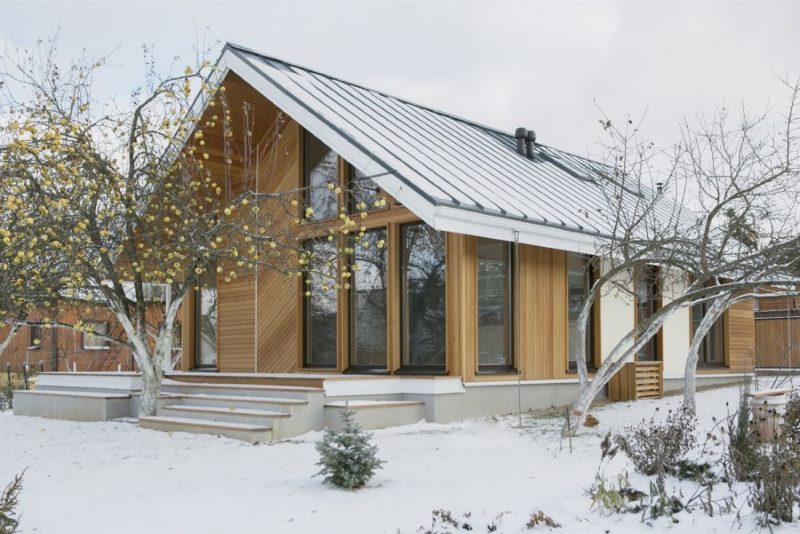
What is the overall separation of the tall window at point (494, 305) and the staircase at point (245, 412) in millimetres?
2427

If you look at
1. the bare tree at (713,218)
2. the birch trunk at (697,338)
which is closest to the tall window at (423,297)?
the bare tree at (713,218)

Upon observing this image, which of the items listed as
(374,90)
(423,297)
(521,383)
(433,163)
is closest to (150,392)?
(423,297)

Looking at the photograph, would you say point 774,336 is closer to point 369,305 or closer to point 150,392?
point 369,305

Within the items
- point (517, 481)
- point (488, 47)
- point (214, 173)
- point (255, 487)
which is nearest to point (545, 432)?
point (517, 481)

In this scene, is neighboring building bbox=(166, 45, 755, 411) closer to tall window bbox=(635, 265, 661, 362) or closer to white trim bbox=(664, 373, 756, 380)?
tall window bbox=(635, 265, 661, 362)

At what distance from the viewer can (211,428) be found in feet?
28.2

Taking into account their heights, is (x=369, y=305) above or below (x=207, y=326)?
above

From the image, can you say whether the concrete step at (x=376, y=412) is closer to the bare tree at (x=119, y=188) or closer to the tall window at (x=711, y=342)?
the bare tree at (x=119, y=188)

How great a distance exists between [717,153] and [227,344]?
25.6 feet

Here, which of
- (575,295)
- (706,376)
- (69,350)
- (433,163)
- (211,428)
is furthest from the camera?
(69,350)

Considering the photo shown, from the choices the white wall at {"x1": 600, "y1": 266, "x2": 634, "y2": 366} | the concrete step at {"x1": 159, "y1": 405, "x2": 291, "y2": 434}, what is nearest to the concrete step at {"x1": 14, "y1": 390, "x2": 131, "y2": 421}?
the concrete step at {"x1": 159, "y1": 405, "x2": 291, "y2": 434}

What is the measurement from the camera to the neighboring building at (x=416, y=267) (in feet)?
32.3

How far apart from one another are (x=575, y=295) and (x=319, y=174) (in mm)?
4201

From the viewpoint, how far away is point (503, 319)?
10562mm
